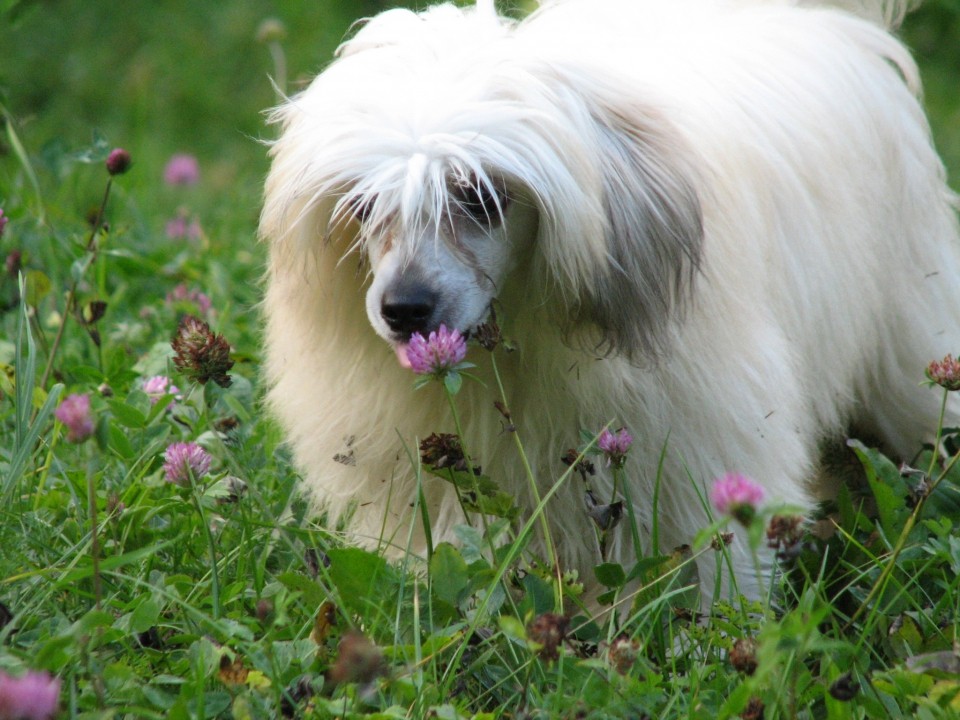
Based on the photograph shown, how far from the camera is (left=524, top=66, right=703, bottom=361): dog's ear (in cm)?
205

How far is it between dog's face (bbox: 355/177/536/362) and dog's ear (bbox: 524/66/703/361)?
79 mm

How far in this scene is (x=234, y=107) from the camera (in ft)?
22.0

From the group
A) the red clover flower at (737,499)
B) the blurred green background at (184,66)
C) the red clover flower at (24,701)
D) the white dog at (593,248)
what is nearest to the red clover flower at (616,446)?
the white dog at (593,248)

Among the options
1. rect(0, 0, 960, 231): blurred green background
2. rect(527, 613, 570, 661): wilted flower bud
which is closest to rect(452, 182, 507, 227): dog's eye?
rect(527, 613, 570, 661): wilted flower bud

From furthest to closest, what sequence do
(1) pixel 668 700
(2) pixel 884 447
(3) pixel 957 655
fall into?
(2) pixel 884 447 → (1) pixel 668 700 → (3) pixel 957 655

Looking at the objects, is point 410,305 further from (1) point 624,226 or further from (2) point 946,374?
(2) point 946,374

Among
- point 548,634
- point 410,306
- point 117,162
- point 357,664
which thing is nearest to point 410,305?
point 410,306

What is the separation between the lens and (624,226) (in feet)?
6.84

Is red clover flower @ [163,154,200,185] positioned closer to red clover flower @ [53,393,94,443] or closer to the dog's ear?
the dog's ear

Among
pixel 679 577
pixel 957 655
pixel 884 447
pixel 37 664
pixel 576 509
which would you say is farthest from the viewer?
pixel 884 447

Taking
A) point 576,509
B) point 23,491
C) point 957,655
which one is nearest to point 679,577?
point 576,509

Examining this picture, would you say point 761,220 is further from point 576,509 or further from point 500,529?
point 500,529

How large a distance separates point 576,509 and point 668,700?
50 centimetres

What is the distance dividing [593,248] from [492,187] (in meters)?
0.19
